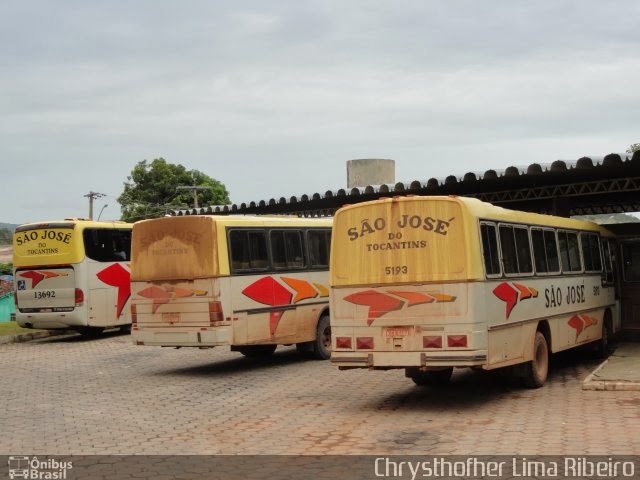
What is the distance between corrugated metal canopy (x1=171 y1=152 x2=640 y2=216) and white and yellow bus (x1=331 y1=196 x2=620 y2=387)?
516 centimetres

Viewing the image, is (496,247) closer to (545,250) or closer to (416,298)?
(416,298)

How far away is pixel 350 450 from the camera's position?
365 inches

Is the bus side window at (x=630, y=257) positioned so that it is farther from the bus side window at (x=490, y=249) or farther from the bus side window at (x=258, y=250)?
the bus side window at (x=490, y=249)

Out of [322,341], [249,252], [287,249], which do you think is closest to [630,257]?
[322,341]

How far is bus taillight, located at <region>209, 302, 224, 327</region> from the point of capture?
1558 cm

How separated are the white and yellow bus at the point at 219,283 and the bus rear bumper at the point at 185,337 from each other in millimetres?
17

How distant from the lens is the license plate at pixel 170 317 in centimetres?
1591

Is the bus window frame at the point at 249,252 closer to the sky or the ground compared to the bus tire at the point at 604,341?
closer to the sky

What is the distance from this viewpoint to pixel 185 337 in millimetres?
15836

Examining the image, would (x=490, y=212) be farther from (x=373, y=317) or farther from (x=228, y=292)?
(x=228, y=292)

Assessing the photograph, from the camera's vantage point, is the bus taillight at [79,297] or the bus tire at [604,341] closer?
the bus tire at [604,341]

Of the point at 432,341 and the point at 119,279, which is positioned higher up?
the point at 119,279

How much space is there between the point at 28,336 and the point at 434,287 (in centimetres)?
1665

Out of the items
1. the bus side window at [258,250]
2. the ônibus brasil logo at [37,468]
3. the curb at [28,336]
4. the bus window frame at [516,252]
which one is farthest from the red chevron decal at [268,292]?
the curb at [28,336]
